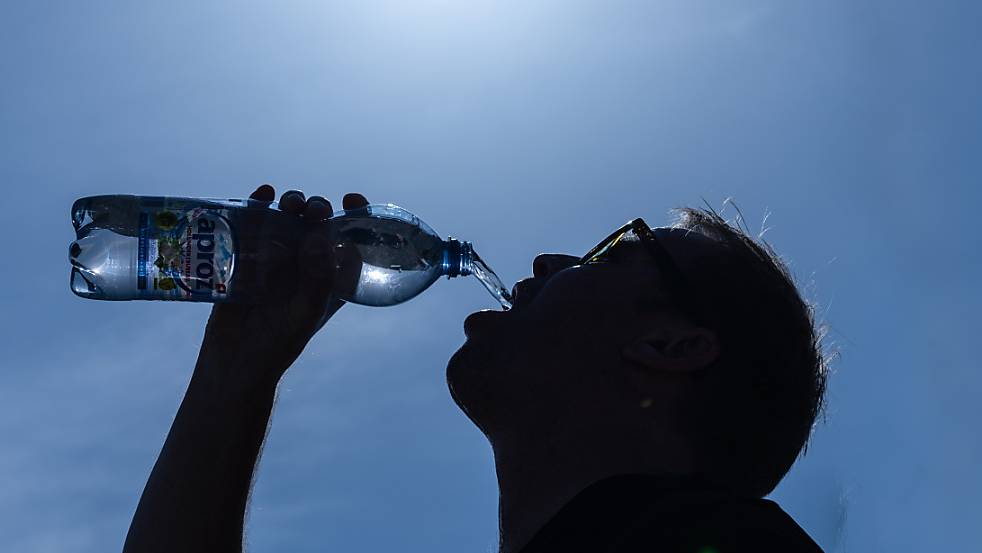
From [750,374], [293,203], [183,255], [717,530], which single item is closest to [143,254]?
[183,255]

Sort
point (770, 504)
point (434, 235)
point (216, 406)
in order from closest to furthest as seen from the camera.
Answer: point (770, 504), point (216, 406), point (434, 235)

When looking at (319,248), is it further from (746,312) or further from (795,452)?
(795,452)

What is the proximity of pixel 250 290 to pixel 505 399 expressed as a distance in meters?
1.29

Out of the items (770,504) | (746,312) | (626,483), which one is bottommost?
(770,504)

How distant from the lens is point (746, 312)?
2.93 metres

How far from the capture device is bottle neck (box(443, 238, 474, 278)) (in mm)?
4219

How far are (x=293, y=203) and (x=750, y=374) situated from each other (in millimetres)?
1741

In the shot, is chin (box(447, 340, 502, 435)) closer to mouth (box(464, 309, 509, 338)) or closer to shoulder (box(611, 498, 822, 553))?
mouth (box(464, 309, 509, 338))

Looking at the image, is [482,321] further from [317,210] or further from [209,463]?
[209,463]

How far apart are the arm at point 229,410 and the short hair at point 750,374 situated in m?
1.39

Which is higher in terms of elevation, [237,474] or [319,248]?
[319,248]

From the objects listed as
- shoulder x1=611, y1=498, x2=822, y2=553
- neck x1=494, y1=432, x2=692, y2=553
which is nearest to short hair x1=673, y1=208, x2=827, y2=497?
neck x1=494, y1=432, x2=692, y2=553

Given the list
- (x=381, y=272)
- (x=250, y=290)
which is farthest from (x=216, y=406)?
(x=381, y=272)

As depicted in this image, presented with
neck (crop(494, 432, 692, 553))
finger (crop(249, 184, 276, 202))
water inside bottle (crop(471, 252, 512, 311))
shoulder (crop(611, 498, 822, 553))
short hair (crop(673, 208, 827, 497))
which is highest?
finger (crop(249, 184, 276, 202))
